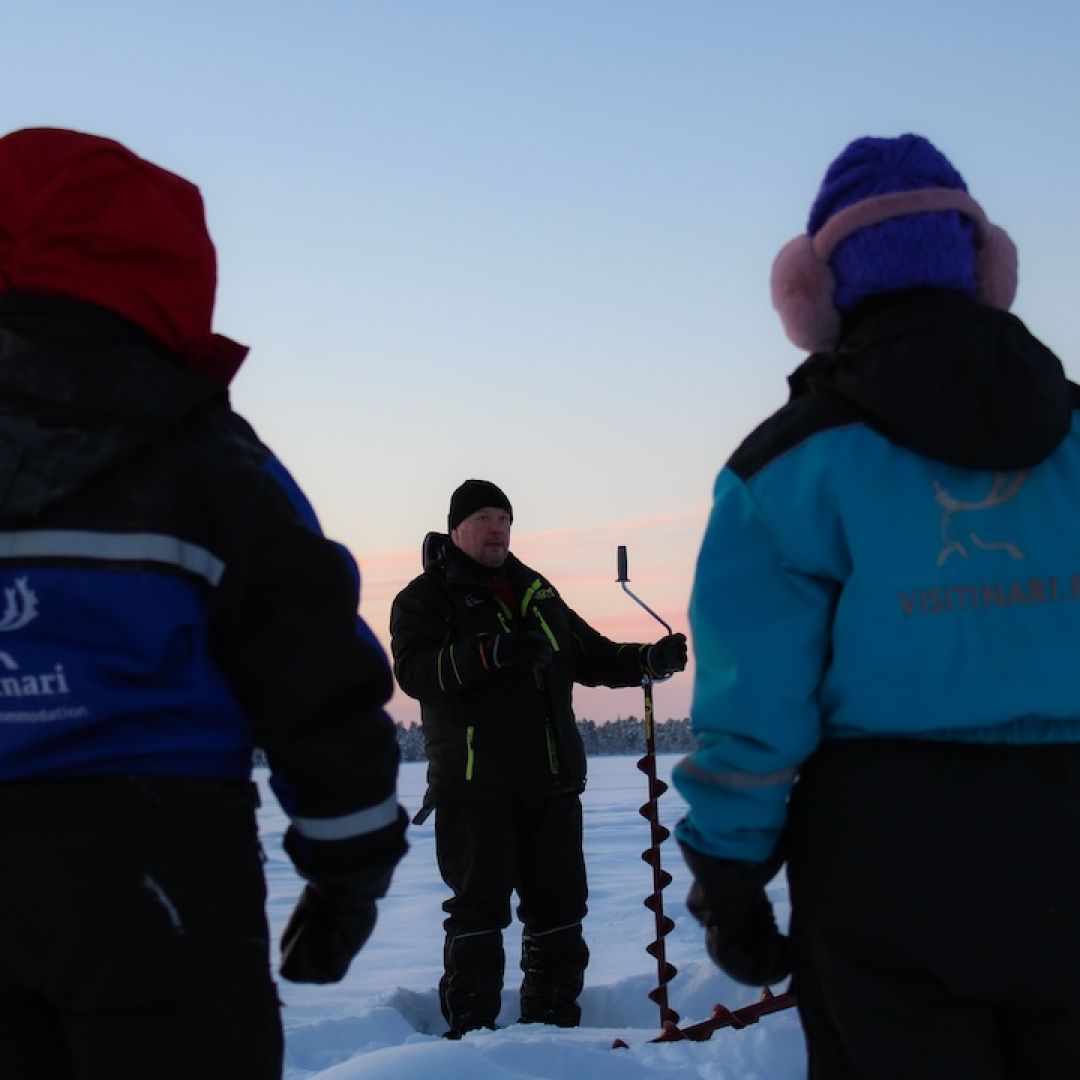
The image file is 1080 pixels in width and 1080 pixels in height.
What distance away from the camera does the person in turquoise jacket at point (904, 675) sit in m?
1.79

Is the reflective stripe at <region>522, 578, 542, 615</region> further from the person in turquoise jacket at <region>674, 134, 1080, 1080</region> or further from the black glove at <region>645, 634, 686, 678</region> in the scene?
the person in turquoise jacket at <region>674, 134, 1080, 1080</region>

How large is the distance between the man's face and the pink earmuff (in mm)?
3248

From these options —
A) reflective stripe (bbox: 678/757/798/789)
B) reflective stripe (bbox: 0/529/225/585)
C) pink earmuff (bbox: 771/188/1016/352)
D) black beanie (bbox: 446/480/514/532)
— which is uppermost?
pink earmuff (bbox: 771/188/1016/352)

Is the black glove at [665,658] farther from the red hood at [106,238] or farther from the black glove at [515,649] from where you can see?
the red hood at [106,238]

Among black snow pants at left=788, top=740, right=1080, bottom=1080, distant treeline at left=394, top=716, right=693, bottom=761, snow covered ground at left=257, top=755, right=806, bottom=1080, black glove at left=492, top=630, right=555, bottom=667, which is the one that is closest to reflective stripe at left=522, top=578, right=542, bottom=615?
black glove at left=492, top=630, right=555, bottom=667

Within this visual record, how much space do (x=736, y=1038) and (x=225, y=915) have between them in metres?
2.88

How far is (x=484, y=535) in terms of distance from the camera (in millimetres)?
5391

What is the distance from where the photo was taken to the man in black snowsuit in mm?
5102

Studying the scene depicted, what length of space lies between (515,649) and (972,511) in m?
3.18

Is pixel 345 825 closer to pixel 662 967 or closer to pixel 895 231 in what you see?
pixel 895 231

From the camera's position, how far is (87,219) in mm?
2031

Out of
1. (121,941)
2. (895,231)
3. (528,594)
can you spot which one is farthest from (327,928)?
(528,594)

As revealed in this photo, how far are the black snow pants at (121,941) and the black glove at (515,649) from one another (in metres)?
3.14

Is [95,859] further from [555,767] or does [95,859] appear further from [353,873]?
[555,767]
